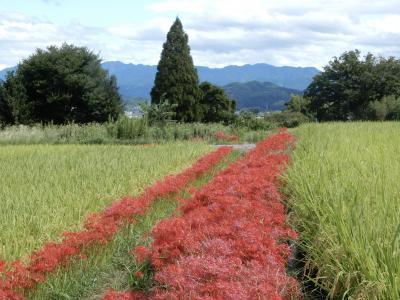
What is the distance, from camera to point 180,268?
3.25 metres

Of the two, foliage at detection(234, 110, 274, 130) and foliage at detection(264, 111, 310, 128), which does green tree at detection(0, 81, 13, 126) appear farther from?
foliage at detection(264, 111, 310, 128)

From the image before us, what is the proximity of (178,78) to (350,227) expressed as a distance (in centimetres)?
3119

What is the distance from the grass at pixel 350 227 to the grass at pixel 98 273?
1.57 m

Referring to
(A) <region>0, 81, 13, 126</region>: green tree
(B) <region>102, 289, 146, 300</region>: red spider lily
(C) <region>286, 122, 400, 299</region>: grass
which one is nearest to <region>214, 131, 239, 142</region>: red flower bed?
(A) <region>0, 81, 13, 126</region>: green tree

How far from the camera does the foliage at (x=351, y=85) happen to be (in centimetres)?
4109

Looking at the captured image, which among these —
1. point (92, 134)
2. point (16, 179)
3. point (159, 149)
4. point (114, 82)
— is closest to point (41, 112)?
point (114, 82)

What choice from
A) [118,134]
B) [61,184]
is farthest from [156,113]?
[61,184]

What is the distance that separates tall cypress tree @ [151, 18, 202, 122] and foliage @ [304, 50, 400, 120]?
1266 cm

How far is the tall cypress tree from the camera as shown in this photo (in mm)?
34094

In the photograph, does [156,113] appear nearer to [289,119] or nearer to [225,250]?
[225,250]

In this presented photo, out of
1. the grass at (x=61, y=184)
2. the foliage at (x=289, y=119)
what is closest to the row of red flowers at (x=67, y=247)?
the grass at (x=61, y=184)

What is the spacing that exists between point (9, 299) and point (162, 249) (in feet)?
3.76

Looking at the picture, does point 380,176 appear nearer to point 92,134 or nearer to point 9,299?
point 9,299

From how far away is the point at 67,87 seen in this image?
29156 millimetres
